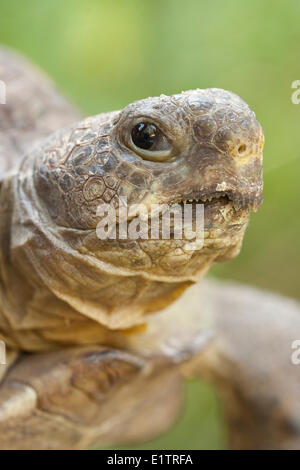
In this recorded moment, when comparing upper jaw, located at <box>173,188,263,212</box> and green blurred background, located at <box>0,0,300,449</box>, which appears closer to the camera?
upper jaw, located at <box>173,188,263,212</box>

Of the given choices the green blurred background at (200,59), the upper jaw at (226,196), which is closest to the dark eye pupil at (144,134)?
the upper jaw at (226,196)

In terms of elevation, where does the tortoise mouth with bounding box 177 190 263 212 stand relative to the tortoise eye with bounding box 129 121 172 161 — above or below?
below

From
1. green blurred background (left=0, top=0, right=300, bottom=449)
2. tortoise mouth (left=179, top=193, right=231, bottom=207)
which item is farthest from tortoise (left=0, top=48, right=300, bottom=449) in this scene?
green blurred background (left=0, top=0, right=300, bottom=449)

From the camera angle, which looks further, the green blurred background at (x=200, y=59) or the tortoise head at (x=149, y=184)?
the green blurred background at (x=200, y=59)

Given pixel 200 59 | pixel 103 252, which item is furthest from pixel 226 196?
pixel 200 59

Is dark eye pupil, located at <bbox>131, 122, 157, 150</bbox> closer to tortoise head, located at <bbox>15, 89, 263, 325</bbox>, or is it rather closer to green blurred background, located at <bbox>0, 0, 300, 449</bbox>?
tortoise head, located at <bbox>15, 89, 263, 325</bbox>

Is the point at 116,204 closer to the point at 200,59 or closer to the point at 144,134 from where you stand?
the point at 144,134

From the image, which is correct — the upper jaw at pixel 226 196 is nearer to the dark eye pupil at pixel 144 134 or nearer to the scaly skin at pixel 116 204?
the scaly skin at pixel 116 204
